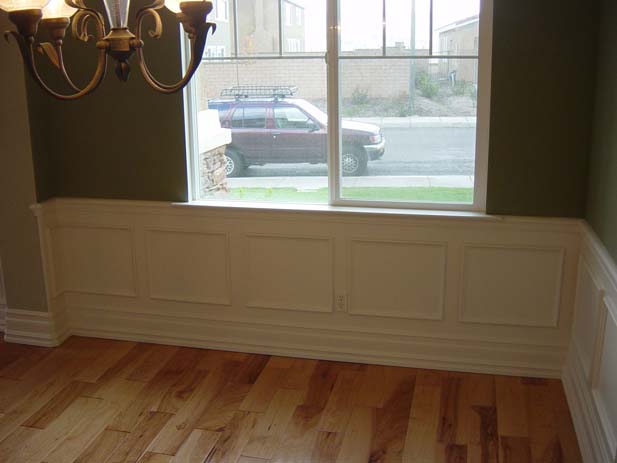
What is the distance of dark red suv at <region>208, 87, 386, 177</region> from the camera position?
3.66m

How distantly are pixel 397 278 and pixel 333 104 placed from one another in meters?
0.97

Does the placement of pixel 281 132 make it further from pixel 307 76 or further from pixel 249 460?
pixel 249 460

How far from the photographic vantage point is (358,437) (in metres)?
3.11

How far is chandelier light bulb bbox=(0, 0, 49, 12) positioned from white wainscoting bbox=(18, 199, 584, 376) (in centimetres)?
210

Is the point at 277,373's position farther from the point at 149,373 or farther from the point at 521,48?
the point at 521,48

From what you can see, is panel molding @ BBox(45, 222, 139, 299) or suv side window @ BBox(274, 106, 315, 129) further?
panel molding @ BBox(45, 222, 139, 299)

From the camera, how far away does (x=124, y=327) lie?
4.14 meters

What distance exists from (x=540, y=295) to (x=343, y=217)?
107 centimetres

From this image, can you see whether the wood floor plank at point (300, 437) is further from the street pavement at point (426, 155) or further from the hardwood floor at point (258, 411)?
the street pavement at point (426, 155)

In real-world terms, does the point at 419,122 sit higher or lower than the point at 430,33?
lower

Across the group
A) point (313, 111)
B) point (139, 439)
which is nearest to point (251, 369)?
point (139, 439)

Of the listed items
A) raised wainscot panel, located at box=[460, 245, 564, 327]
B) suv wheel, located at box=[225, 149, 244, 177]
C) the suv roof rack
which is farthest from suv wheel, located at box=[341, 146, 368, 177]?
raised wainscot panel, located at box=[460, 245, 564, 327]

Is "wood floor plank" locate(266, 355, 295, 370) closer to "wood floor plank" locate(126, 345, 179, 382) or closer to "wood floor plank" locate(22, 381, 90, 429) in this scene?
"wood floor plank" locate(126, 345, 179, 382)

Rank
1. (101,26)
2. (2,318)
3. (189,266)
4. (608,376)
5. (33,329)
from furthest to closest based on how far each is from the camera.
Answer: (2,318) → (33,329) → (189,266) → (608,376) → (101,26)
